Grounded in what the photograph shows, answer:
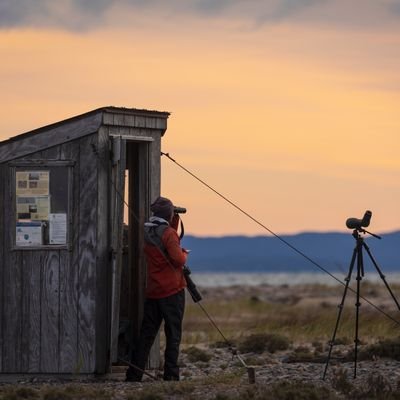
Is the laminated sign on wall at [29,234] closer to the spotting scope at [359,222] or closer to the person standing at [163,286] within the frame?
the person standing at [163,286]

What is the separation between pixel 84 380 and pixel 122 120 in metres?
2.95

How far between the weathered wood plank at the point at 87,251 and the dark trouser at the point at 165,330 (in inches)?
22.1

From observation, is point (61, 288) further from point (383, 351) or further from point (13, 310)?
point (383, 351)

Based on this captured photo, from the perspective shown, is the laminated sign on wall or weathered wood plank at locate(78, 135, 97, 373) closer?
weathered wood plank at locate(78, 135, 97, 373)

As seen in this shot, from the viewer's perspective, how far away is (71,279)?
1650cm

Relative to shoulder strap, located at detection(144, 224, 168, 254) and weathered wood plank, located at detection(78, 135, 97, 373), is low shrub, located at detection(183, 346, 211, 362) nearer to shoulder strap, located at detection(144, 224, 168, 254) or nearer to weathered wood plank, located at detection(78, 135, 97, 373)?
weathered wood plank, located at detection(78, 135, 97, 373)

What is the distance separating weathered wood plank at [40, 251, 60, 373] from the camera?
54.2ft

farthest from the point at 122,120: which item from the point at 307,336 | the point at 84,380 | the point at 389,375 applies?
the point at 307,336

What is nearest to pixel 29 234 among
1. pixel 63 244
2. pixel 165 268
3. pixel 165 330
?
pixel 63 244

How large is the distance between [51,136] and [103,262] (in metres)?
1.52

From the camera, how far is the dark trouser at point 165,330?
16453 mm

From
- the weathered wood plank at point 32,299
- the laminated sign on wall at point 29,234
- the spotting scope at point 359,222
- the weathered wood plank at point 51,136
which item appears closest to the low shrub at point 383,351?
the spotting scope at point 359,222

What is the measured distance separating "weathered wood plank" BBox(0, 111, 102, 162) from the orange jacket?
1.44 metres

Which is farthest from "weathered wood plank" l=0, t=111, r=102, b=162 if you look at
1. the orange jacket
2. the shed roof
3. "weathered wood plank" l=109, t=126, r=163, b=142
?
the orange jacket
